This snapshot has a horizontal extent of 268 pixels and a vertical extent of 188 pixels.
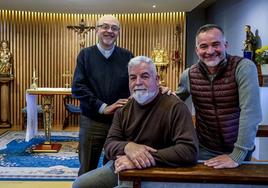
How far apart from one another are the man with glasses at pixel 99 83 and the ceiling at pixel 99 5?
4.28m

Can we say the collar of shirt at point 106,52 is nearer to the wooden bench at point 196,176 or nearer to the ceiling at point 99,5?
the wooden bench at point 196,176

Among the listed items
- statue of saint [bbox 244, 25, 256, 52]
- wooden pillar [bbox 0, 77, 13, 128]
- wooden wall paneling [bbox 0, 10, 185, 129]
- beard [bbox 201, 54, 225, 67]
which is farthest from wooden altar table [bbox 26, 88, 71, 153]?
beard [bbox 201, 54, 225, 67]

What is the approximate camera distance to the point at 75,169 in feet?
15.4

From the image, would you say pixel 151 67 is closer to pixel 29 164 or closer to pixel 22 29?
pixel 29 164

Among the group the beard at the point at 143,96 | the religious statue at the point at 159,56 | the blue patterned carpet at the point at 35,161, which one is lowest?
the blue patterned carpet at the point at 35,161

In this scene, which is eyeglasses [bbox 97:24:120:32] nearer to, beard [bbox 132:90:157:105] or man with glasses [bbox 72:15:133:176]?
man with glasses [bbox 72:15:133:176]

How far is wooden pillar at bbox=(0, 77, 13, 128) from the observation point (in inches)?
309

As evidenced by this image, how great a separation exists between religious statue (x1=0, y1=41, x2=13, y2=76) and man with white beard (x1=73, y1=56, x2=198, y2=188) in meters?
6.42

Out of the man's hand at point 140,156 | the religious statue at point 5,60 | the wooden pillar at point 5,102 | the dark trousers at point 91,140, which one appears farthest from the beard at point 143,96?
the religious statue at point 5,60

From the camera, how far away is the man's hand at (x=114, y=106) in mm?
2393

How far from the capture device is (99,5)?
7062 mm

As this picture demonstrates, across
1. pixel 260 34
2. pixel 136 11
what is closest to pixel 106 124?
pixel 260 34

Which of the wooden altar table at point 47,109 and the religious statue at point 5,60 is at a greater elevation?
the religious statue at point 5,60

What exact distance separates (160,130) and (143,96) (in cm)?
21
